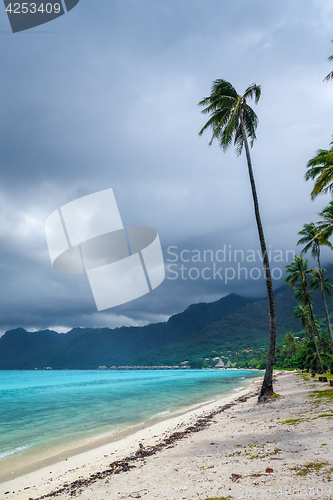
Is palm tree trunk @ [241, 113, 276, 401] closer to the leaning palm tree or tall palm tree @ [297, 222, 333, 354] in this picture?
the leaning palm tree

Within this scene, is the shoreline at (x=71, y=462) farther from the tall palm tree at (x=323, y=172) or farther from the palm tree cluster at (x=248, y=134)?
the tall palm tree at (x=323, y=172)

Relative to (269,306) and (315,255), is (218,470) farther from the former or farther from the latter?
(315,255)

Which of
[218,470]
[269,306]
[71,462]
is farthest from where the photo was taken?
[269,306]

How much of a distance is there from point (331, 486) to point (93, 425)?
15440 mm

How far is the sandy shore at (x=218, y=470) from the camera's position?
164 inches

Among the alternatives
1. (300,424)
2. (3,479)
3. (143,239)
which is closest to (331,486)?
(300,424)

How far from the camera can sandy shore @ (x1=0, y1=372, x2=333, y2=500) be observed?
4.16m

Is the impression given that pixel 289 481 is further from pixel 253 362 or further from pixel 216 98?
pixel 253 362

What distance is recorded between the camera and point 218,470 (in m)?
5.10

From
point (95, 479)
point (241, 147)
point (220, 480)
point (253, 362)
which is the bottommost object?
point (253, 362)

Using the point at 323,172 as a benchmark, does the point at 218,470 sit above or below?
below

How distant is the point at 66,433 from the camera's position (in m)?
14.2

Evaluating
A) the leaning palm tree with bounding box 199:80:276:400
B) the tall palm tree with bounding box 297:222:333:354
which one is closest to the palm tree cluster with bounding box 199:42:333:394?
the leaning palm tree with bounding box 199:80:276:400

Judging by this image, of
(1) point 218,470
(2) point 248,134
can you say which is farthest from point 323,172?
(1) point 218,470
